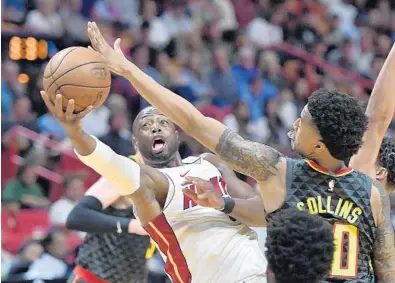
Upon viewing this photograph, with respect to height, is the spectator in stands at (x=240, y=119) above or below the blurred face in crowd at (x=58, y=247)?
above

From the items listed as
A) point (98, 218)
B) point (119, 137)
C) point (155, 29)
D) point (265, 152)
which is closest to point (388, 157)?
point (265, 152)

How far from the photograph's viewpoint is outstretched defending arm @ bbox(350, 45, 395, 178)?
463 centimetres

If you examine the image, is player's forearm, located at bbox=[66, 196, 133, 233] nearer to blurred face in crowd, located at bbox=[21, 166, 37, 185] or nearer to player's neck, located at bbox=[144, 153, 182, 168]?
player's neck, located at bbox=[144, 153, 182, 168]

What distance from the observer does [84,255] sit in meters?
6.20

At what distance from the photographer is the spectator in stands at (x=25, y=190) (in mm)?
9227

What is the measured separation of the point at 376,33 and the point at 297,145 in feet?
36.6

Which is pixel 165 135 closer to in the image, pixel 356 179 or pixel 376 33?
pixel 356 179

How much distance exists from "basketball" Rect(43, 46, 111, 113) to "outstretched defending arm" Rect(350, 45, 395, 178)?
1354mm

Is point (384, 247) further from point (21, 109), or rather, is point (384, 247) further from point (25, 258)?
point (21, 109)

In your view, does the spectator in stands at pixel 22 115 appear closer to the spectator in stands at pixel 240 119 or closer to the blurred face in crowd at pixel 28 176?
the blurred face in crowd at pixel 28 176

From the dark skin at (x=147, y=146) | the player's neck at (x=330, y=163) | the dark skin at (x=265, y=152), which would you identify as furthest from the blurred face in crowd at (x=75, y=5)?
the player's neck at (x=330, y=163)

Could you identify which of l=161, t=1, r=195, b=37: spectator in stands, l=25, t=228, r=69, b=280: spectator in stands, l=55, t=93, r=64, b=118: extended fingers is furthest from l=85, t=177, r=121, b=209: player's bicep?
l=161, t=1, r=195, b=37: spectator in stands

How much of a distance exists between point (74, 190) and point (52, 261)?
1348 millimetres

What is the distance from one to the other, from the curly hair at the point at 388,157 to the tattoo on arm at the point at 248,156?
2.78 feet
